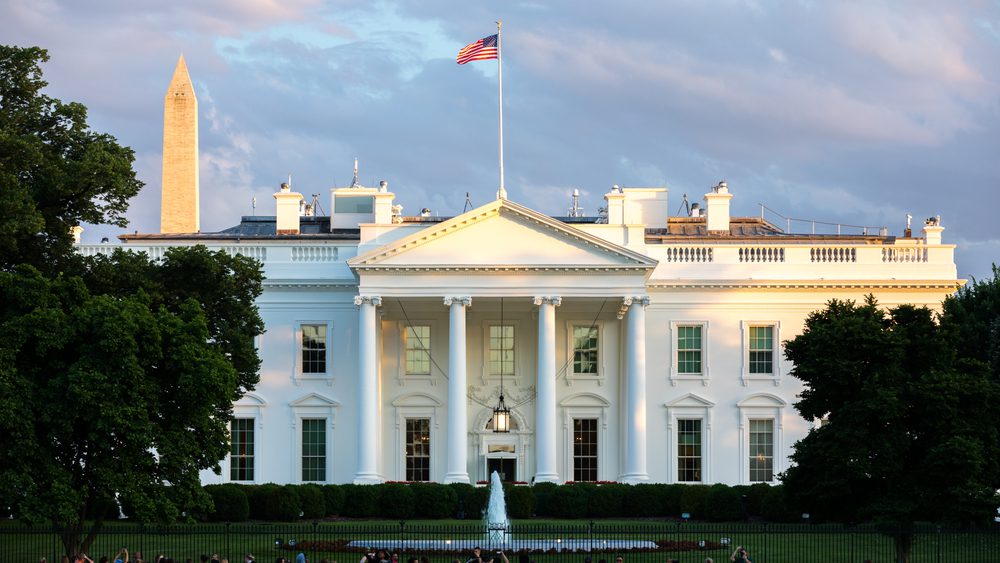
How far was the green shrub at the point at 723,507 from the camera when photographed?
183ft

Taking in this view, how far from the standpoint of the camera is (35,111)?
1596 inches

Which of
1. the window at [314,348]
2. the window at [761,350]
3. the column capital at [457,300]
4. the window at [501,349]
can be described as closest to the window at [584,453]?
the window at [501,349]

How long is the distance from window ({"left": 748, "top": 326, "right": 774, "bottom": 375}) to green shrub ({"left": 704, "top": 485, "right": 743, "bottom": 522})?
25.4 ft

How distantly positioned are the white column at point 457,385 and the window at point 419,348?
11.7 ft

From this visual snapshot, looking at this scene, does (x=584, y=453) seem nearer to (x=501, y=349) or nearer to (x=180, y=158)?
(x=501, y=349)

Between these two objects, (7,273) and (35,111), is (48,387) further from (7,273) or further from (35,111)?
(35,111)

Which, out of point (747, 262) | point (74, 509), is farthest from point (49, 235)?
point (747, 262)

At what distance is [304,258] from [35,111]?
73.9 ft

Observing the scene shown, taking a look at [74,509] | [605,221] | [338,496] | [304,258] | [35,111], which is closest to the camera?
[74,509]

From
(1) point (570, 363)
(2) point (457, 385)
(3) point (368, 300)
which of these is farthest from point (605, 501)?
(3) point (368, 300)

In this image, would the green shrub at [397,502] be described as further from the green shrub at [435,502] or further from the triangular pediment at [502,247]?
the triangular pediment at [502,247]

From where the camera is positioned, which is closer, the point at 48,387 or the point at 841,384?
the point at 48,387

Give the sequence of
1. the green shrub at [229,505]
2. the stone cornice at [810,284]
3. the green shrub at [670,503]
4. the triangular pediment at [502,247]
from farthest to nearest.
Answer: the stone cornice at [810,284]
the triangular pediment at [502,247]
the green shrub at [670,503]
the green shrub at [229,505]

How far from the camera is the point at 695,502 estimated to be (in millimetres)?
56188
